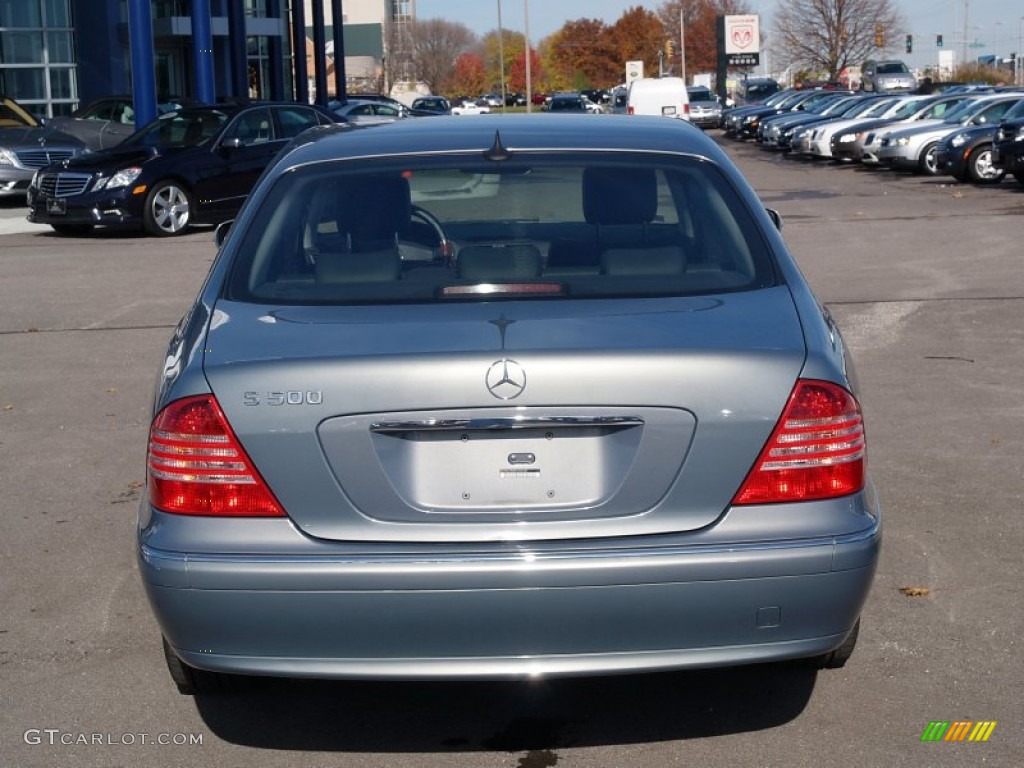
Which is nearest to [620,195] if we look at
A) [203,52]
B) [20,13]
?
[203,52]

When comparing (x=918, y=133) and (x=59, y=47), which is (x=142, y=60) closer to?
(x=59, y=47)

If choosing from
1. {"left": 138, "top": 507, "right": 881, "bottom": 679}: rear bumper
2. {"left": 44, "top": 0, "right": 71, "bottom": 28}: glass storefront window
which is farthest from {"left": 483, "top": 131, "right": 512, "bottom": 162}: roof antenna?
{"left": 44, "top": 0, "right": 71, "bottom": 28}: glass storefront window

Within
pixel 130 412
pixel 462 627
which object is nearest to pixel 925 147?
pixel 130 412

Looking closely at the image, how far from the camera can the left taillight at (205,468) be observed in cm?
355

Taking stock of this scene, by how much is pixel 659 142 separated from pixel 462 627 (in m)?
1.79

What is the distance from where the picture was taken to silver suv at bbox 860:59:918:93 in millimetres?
62281

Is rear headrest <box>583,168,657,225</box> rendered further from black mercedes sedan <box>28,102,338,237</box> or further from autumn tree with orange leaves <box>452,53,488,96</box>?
autumn tree with orange leaves <box>452,53,488,96</box>

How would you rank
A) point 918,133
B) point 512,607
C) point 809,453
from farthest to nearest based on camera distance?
1. point 918,133
2. point 809,453
3. point 512,607

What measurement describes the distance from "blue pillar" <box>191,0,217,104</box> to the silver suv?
39.9 meters

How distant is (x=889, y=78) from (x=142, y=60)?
4554cm

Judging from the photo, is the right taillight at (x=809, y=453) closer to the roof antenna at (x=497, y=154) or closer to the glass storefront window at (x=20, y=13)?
the roof antenna at (x=497, y=154)

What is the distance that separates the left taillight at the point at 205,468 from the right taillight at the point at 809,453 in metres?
1.17

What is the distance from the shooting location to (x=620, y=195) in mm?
4500

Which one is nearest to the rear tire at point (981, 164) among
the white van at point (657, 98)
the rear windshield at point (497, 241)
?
the white van at point (657, 98)
